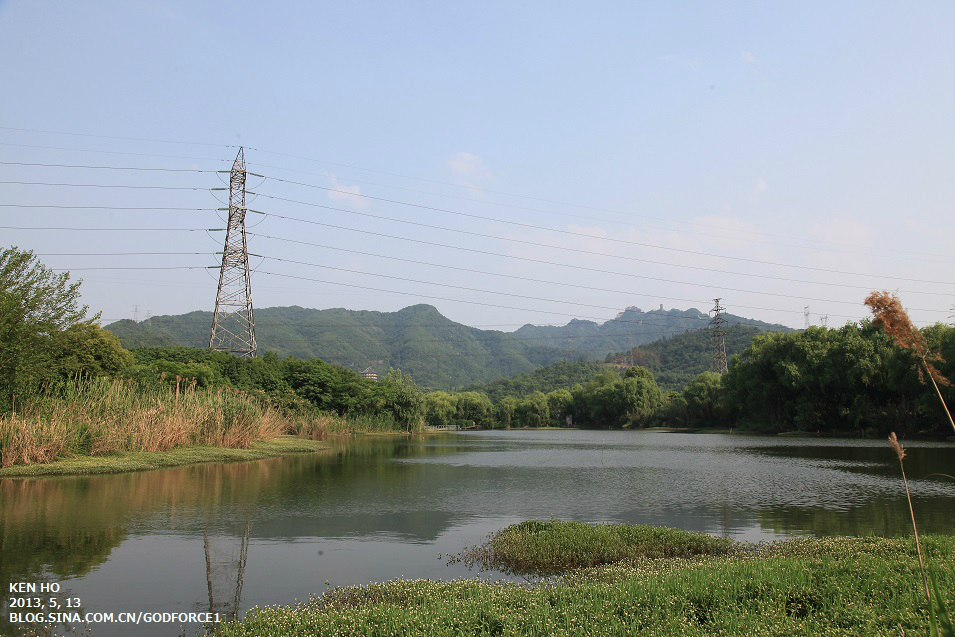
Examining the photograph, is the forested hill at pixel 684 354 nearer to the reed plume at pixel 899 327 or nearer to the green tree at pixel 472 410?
the green tree at pixel 472 410

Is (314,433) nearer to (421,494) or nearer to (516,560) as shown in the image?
(421,494)

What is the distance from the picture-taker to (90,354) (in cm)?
3197

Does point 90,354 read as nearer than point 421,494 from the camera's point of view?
No

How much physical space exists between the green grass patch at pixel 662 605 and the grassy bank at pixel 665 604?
0.01 metres

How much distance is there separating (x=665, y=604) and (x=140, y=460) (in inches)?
832

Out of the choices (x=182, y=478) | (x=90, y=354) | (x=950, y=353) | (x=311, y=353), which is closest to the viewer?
(x=182, y=478)

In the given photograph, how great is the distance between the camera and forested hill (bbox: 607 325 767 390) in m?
133

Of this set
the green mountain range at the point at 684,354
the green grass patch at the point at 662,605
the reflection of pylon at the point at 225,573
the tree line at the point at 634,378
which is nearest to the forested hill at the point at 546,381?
the green mountain range at the point at 684,354

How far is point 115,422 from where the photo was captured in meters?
23.9

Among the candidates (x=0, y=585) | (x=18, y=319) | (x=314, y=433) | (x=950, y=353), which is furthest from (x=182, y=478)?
(x=950, y=353)

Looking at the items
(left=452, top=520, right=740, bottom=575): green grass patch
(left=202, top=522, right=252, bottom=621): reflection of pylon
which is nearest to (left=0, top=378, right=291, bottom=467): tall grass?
(left=202, top=522, right=252, bottom=621): reflection of pylon

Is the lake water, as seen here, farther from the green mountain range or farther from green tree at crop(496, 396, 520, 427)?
the green mountain range

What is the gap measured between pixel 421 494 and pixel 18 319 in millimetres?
13805

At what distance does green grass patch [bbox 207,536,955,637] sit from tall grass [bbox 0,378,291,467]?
16692mm
